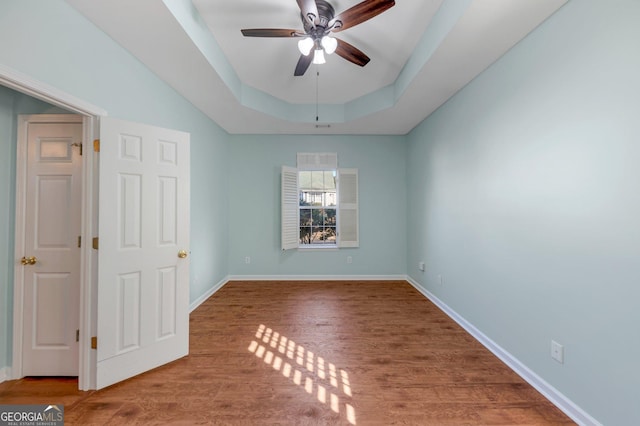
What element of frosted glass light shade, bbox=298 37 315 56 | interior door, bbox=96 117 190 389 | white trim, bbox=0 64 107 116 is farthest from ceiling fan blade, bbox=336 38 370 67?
white trim, bbox=0 64 107 116

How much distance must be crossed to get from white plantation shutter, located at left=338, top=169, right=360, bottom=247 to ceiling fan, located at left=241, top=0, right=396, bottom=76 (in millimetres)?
2512

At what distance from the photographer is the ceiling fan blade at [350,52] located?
226 cm

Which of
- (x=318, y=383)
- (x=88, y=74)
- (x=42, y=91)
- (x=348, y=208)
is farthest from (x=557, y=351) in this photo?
(x=88, y=74)

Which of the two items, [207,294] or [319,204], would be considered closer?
[207,294]

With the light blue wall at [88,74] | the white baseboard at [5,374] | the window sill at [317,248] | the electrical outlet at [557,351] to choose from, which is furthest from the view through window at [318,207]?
the white baseboard at [5,374]

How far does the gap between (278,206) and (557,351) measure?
4.03 meters

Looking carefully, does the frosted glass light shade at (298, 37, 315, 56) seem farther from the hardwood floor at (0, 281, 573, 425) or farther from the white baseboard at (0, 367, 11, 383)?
the white baseboard at (0, 367, 11, 383)

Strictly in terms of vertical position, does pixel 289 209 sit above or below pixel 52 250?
above

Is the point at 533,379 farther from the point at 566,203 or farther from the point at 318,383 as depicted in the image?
the point at 318,383

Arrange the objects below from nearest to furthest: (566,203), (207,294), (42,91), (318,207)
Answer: (42,91)
(566,203)
(207,294)
(318,207)

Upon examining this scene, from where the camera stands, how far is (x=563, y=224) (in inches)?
67.8

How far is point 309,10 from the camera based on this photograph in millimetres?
1869

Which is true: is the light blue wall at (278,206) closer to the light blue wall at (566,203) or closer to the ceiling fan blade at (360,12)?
the light blue wall at (566,203)

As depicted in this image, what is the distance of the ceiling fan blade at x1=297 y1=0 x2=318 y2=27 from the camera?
1809 mm
